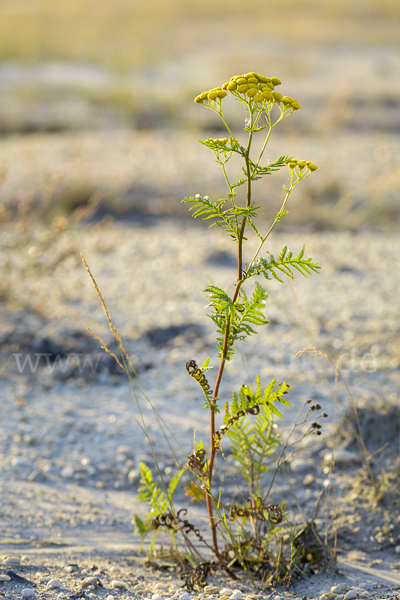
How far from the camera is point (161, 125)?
34.4ft

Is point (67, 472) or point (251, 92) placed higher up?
point (251, 92)

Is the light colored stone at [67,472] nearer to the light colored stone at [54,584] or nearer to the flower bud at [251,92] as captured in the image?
the light colored stone at [54,584]

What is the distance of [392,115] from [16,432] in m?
11.0

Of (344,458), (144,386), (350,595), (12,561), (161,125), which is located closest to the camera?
(350,595)

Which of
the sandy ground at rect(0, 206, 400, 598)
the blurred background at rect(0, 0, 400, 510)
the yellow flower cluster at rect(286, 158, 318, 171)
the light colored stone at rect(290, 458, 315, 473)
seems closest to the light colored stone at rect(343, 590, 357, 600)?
the sandy ground at rect(0, 206, 400, 598)

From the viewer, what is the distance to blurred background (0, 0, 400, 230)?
6391 millimetres

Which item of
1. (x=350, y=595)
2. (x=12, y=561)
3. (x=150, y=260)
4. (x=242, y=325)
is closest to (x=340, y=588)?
(x=350, y=595)

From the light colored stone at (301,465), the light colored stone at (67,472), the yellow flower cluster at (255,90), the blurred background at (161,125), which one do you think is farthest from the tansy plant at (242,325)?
the blurred background at (161,125)

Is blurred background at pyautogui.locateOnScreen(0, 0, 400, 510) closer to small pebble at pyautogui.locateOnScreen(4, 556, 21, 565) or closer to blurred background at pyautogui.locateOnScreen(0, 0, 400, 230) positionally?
blurred background at pyautogui.locateOnScreen(0, 0, 400, 230)

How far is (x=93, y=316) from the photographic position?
396 centimetres

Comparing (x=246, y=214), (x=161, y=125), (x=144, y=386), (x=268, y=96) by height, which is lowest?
(x=144, y=386)

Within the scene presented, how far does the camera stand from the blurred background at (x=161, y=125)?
6.39 m

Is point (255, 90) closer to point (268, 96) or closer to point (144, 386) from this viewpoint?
point (268, 96)

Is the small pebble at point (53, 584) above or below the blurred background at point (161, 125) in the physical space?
below
